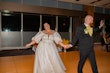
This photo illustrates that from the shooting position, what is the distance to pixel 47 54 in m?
4.05

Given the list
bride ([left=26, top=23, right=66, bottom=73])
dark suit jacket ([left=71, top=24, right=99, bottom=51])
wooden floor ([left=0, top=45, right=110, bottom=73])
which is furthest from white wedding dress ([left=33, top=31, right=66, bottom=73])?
dark suit jacket ([left=71, top=24, right=99, bottom=51])

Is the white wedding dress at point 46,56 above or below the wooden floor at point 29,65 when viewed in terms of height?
above

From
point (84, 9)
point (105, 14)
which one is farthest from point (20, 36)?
point (105, 14)

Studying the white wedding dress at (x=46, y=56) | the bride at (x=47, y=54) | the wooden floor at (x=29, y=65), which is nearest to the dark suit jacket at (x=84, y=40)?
the bride at (x=47, y=54)

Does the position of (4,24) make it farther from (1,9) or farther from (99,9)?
(99,9)

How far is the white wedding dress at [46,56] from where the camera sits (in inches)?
158

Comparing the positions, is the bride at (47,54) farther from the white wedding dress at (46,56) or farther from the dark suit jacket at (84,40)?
A: the dark suit jacket at (84,40)

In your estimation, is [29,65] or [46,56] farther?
[29,65]

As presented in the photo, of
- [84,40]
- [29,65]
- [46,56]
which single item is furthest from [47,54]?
[29,65]

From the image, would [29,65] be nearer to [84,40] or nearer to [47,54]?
[47,54]

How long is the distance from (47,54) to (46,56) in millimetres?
57

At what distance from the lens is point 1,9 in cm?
916

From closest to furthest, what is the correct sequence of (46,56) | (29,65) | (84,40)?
(84,40), (46,56), (29,65)

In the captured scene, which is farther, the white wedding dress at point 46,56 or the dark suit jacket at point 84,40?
the white wedding dress at point 46,56
